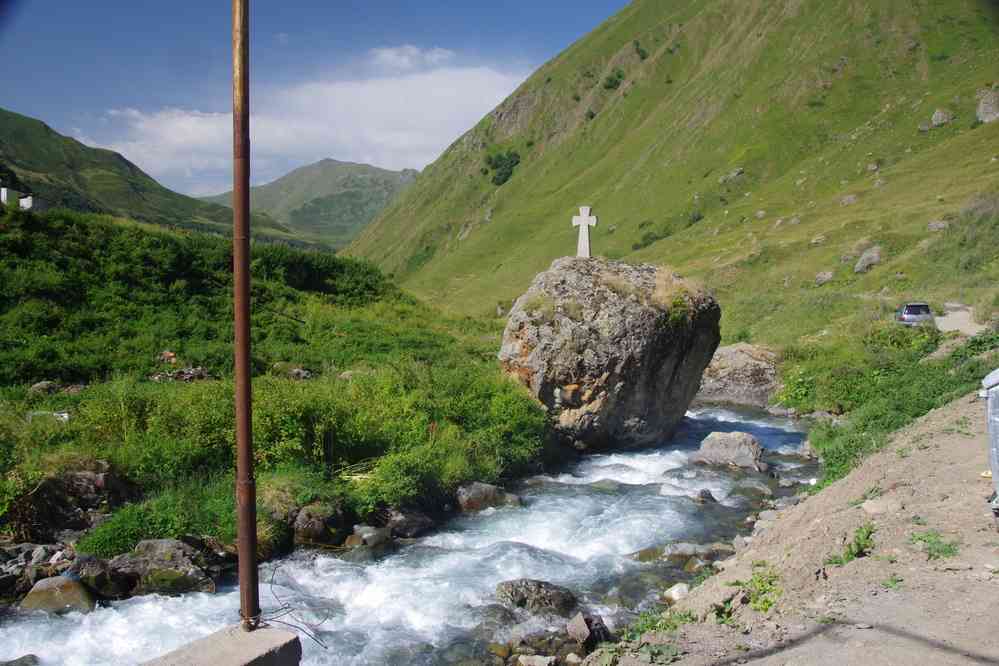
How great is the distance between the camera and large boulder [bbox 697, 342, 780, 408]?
28156 mm

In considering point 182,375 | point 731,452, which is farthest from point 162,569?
point 731,452

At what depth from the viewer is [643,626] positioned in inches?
377

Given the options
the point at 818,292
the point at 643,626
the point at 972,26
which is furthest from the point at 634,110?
the point at 643,626

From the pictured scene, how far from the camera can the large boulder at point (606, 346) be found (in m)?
19.4

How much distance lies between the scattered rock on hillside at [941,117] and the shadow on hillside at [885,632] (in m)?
74.9

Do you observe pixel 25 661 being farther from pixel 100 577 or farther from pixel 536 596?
pixel 536 596

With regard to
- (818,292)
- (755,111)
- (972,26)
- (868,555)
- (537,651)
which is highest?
(972,26)

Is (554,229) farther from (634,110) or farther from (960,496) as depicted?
(960,496)

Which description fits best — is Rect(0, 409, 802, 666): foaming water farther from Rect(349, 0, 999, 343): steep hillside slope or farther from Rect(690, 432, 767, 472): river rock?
Rect(349, 0, 999, 343): steep hillside slope

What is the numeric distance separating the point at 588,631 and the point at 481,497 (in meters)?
6.47

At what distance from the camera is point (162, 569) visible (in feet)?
37.9

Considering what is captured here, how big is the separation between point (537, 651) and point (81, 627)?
20.8 ft

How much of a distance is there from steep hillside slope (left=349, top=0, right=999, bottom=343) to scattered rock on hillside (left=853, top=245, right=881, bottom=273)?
0.73 meters

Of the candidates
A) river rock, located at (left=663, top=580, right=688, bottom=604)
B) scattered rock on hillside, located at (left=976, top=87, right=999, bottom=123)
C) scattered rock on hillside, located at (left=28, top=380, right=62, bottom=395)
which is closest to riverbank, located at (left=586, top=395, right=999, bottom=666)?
river rock, located at (left=663, top=580, right=688, bottom=604)
